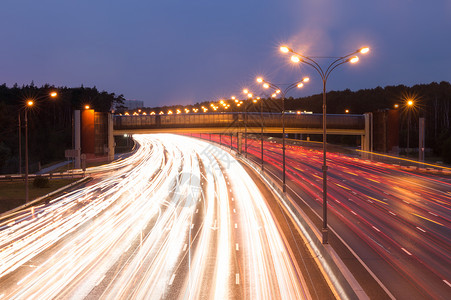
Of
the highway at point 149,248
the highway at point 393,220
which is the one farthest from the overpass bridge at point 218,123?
the highway at point 149,248

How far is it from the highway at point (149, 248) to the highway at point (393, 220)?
354 centimetres

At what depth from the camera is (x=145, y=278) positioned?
1805cm

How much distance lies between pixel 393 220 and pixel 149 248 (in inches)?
633

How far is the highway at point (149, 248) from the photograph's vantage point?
55.3 feet

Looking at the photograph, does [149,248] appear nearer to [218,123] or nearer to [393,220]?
[393,220]

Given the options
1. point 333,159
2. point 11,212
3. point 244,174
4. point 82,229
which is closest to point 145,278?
point 82,229

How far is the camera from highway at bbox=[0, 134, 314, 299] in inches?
663

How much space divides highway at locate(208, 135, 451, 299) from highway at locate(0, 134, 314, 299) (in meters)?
3.54

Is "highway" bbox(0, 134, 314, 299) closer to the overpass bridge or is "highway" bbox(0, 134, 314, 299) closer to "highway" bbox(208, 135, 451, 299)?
"highway" bbox(208, 135, 451, 299)

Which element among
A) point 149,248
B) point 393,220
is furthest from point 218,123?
point 149,248

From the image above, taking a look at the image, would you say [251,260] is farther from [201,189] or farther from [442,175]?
[442,175]

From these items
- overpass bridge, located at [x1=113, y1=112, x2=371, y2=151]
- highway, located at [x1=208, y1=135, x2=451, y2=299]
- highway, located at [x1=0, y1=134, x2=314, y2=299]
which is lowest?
highway, located at [x1=0, y1=134, x2=314, y2=299]

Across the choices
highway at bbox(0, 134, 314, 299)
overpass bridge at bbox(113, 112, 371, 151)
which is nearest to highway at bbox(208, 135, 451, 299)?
highway at bbox(0, 134, 314, 299)

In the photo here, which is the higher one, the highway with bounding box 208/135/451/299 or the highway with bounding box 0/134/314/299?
the highway with bounding box 208/135/451/299
